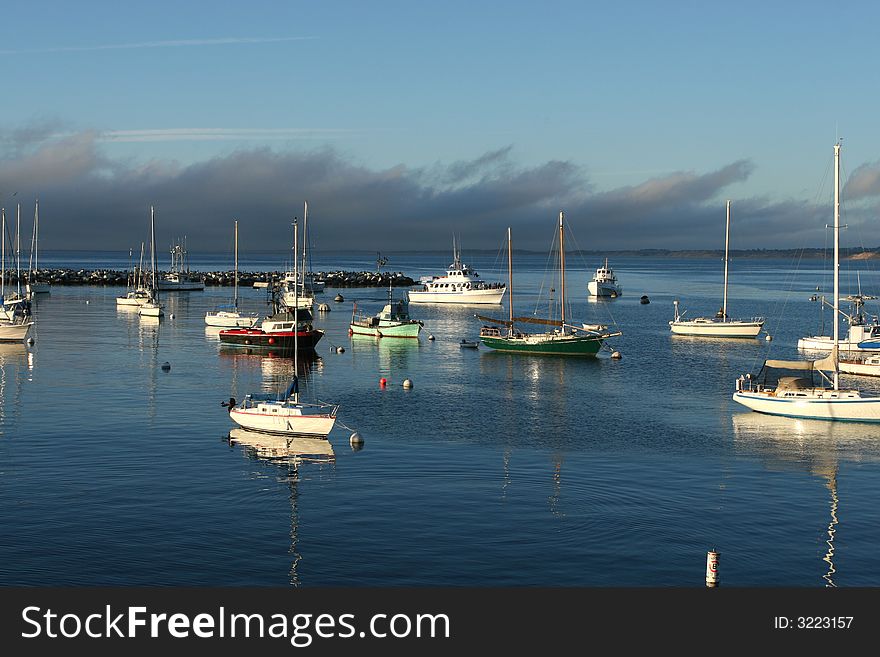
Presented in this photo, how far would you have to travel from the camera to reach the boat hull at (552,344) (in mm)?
92375

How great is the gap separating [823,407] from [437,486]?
88.4ft

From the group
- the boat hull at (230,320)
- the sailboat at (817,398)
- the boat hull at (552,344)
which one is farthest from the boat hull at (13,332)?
the sailboat at (817,398)

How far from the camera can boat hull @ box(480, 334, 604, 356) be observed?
92.4 metres

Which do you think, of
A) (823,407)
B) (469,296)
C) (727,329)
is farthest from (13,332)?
(469,296)

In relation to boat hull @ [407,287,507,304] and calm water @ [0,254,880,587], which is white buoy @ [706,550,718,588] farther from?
boat hull @ [407,287,507,304]

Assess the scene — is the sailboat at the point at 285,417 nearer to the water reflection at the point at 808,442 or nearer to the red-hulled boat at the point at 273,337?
the water reflection at the point at 808,442

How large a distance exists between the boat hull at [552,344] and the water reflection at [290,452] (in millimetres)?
43658

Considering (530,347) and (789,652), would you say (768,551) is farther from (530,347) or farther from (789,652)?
(530,347)

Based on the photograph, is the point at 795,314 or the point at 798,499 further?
the point at 795,314

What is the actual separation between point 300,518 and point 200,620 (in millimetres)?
13019

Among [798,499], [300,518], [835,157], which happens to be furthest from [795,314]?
[300,518]

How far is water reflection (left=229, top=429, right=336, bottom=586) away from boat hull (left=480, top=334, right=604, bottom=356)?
43.7m

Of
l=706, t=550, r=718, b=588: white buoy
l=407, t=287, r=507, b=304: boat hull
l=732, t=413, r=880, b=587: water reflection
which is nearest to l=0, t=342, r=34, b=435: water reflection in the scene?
l=706, t=550, r=718, b=588: white buoy

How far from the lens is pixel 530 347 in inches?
3703
